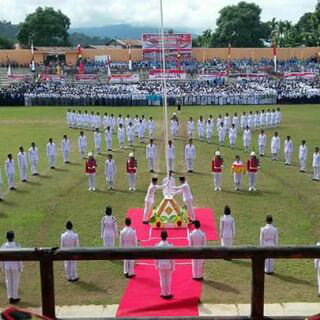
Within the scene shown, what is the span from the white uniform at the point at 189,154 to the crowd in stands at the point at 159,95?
20799mm

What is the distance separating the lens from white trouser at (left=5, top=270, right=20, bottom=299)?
855 cm

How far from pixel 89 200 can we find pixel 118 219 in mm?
2094

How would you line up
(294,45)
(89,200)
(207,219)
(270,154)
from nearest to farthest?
(207,219), (89,200), (270,154), (294,45)

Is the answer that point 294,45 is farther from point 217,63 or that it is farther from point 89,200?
point 89,200

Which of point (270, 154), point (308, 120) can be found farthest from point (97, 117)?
point (308, 120)

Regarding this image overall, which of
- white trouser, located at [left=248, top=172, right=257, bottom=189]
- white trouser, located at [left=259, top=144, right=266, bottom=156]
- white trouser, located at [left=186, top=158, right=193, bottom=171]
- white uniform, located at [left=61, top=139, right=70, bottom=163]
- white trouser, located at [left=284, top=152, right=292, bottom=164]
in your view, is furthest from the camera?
white trouser, located at [left=259, top=144, right=266, bottom=156]

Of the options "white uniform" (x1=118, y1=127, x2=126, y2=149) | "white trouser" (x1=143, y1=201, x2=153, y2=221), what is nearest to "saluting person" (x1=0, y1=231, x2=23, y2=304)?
"white trouser" (x1=143, y1=201, x2=153, y2=221)

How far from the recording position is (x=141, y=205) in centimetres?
1464

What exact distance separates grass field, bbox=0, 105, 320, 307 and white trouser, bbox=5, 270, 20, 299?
0.19 meters

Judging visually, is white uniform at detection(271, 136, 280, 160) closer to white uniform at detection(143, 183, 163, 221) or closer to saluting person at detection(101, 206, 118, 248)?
white uniform at detection(143, 183, 163, 221)

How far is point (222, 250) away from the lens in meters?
3.01

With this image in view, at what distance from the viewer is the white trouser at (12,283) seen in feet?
28.1

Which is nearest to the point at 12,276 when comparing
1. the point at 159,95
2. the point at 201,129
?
the point at 201,129

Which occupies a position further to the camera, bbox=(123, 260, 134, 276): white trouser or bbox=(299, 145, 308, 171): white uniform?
bbox=(299, 145, 308, 171): white uniform
